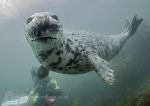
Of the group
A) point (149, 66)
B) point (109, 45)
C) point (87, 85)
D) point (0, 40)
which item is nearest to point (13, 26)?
point (0, 40)

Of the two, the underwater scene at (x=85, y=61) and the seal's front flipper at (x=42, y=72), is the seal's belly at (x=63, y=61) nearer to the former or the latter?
the underwater scene at (x=85, y=61)

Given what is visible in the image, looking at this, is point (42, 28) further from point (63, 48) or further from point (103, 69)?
point (103, 69)

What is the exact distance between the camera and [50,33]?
3.90 m

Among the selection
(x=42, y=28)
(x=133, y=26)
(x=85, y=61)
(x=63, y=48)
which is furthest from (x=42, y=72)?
(x=133, y=26)

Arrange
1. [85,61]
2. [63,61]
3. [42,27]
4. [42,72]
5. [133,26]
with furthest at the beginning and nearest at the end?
[133,26] < [42,72] < [85,61] < [63,61] < [42,27]

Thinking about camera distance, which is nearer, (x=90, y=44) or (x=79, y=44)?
(x=79, y=44)

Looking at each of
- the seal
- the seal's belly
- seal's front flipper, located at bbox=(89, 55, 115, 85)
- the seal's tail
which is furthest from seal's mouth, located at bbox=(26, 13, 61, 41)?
the seal's tail

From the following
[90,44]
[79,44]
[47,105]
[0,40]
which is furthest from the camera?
[0,40]

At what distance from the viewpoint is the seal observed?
152 inches

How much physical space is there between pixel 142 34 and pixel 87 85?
189 inches

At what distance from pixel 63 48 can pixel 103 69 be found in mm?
1021

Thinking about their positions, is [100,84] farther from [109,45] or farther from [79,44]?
[79,44]

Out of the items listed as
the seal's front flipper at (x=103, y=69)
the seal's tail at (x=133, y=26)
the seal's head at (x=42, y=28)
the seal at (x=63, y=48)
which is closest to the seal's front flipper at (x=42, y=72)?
the seal at (x=63, y=48)

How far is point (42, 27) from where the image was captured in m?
3.76
